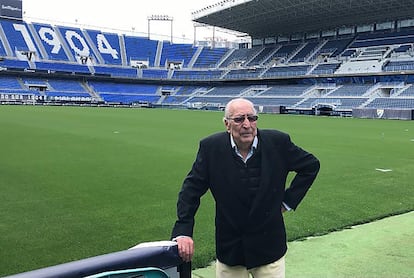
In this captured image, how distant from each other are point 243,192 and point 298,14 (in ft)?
210

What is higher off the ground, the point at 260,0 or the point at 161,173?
the point at 260,0

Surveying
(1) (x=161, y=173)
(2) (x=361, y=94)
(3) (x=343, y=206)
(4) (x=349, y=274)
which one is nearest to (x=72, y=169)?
(1) (x=161, y=173)

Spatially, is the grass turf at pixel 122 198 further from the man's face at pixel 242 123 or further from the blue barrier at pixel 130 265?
the blue barrier at pixel 130 265

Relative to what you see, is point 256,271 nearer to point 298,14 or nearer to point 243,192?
point 243,192

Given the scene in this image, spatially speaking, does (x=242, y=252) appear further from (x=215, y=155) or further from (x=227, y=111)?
(x=227, y=111)

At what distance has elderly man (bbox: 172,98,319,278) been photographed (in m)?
3.20

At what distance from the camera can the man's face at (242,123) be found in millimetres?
3180

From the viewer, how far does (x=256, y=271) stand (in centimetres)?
331

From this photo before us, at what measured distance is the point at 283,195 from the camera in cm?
348

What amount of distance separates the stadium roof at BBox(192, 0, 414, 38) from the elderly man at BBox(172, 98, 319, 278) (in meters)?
57.4

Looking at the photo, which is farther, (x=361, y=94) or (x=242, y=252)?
(x=361, y=94)

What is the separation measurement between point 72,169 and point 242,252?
9925mm

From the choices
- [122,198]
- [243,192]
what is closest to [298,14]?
[122,198]

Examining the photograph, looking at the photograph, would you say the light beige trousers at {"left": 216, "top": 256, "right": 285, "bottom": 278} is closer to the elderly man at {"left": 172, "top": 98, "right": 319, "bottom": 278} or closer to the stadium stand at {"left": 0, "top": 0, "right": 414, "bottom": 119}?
the elderly man at {"left": 172, "top": 98, "right": 319, "bottom": 278}
